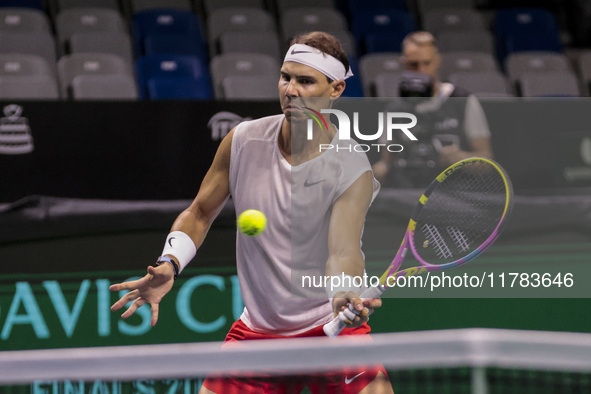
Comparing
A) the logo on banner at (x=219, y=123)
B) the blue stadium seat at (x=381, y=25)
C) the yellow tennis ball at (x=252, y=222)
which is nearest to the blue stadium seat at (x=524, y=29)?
the blue stadium seat at (x=381, y=25)

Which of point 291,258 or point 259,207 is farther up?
point 259,207

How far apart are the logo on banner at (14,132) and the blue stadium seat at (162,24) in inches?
104

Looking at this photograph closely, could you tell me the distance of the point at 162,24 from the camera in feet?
21.1

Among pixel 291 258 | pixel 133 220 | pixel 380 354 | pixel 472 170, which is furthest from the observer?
pixel 133 220

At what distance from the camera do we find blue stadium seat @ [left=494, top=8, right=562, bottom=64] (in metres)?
7.11

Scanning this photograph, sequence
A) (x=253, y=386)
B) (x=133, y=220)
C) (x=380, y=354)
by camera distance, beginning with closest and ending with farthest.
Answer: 1. (x=380, y=354)
2. (x=253, y=386)
3. (x=133, y=220)

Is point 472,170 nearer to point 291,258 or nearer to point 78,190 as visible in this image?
point 291,258

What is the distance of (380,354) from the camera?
1589 mm

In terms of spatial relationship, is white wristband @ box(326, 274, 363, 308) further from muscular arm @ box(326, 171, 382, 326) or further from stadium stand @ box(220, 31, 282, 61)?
stadium stand @ box(220, 31, 282, 61)

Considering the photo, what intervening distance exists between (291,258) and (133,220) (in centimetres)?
169

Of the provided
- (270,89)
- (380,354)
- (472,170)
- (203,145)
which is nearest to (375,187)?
(472,170)

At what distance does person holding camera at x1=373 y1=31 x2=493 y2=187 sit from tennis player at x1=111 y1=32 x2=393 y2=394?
1.06 meters

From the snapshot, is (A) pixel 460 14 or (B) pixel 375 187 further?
(A) pixel 460 14

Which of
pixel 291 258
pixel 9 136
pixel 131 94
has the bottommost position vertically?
pixel 291 258
